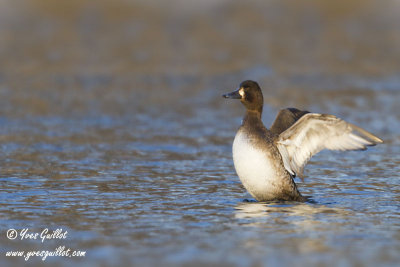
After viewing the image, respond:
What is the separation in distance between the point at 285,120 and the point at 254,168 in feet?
3.35

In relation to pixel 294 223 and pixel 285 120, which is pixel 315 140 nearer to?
pixel 285 120

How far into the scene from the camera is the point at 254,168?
7.94 metres

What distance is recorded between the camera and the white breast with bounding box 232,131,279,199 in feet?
26.0

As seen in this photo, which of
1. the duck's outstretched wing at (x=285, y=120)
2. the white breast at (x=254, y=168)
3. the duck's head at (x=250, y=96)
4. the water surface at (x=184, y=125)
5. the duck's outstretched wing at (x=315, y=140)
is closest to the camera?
the water surface at (x=184, y=125)

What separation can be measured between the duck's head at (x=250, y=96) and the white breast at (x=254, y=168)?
486mm

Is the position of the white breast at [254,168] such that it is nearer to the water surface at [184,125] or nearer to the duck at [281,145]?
the duck at [281,145]

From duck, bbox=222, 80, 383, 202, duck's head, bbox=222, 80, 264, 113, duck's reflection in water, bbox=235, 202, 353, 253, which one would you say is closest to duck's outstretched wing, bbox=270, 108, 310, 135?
duck, bbox=222, 80, 383, 202

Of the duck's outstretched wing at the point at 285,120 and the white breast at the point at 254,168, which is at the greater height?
the duck's outstretched wing at the point at 285,120

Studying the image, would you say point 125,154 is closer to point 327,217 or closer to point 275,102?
point 327,217

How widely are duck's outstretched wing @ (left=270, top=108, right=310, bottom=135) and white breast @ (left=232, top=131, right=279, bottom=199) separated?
673 millimetres

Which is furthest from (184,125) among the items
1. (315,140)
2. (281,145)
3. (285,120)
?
(315,140)

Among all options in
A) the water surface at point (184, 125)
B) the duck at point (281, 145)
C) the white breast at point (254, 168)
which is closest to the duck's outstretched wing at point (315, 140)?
the duck at point (281, 145)

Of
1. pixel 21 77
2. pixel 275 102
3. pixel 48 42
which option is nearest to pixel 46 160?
pixel 275 102

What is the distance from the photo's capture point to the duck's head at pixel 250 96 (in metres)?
8.45
